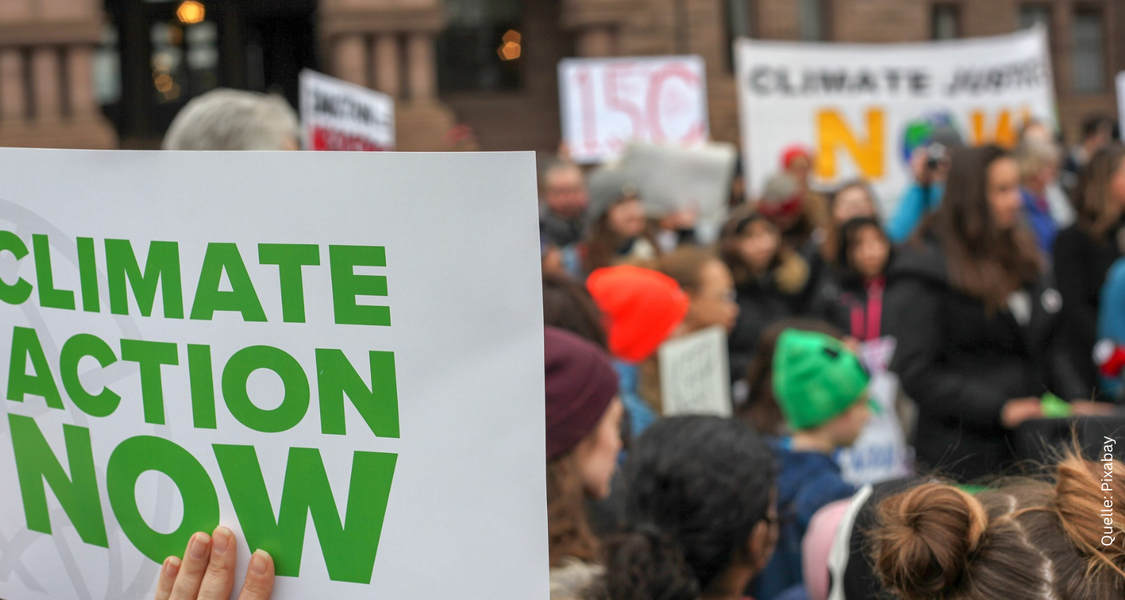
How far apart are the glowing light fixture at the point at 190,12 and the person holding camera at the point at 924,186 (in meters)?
11.0

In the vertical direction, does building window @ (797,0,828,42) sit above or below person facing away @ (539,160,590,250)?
above

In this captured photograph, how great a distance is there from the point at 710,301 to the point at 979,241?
91 cm

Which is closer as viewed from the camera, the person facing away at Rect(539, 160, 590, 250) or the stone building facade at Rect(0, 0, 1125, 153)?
the person facing away at Rect(539, 160, 590, 250)

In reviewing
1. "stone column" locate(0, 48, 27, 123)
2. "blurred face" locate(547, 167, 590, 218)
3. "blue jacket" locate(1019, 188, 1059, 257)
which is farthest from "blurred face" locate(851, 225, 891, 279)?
"stone column" locate(0, 48, 27, 123)

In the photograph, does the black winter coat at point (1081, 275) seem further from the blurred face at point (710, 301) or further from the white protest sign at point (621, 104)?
the white protest sign at point (621, 104)

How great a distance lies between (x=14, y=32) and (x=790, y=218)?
992 centimetres

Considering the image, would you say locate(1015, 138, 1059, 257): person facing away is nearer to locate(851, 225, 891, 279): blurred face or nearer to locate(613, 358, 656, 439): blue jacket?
locate(851, 225, 891, 279): blurred face

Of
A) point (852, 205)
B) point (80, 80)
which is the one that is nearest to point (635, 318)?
point (852, 205)

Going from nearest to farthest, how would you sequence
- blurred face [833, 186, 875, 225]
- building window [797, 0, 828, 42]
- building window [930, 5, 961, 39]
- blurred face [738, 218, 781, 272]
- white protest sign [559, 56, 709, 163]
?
blurred face [738, 218, 781, 272], blurred face [833, 186, 875, 225], white protest sign [559, 56, 709, 163], building window [797, 0, 828, 42], building window [930, 5, 961, 39]

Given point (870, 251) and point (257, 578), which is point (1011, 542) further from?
point (870, 251)

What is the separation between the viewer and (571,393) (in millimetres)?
2023

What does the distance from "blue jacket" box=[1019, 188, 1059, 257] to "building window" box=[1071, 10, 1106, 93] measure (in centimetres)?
1265

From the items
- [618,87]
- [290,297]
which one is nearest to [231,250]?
[290,297]

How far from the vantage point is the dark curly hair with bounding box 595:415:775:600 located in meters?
1.95
